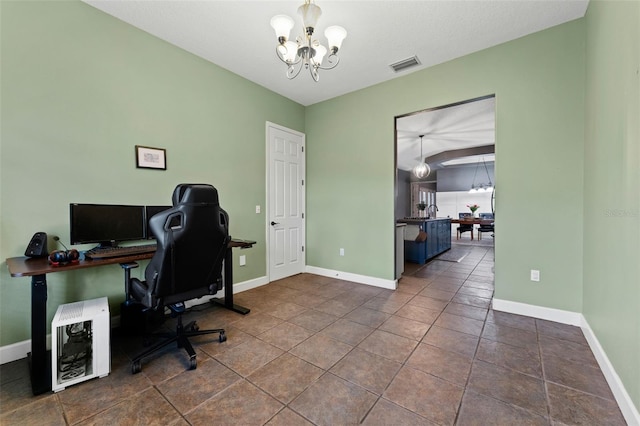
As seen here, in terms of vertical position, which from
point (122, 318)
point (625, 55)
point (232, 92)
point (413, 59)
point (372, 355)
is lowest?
point (372, 355)

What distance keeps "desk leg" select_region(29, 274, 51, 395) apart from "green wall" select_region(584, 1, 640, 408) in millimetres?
3283

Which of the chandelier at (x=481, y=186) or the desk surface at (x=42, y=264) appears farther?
the chandelier at (x=481, y=186)

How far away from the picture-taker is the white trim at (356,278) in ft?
11.8

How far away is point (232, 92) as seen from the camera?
3346 millimetres

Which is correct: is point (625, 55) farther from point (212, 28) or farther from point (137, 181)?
point (137, 181)

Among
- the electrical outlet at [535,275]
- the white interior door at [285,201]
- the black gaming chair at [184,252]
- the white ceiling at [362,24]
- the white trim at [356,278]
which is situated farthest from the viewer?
the white interior door at [285,201]

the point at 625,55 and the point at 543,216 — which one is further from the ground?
the point at 625,55

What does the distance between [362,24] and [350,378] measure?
3016 mm

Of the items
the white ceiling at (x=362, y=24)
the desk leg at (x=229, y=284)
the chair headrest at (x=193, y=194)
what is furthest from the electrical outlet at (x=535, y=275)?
the chair headrest at (x=193, y=194)

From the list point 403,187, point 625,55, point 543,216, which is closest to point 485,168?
point 403,187

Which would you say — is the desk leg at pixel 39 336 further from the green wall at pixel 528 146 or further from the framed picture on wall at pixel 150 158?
the green wall at pixel 528 146

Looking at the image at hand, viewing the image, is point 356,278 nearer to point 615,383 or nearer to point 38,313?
point 615,383

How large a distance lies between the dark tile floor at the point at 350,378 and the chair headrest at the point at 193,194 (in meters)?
1.19

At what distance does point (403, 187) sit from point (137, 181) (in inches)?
397
